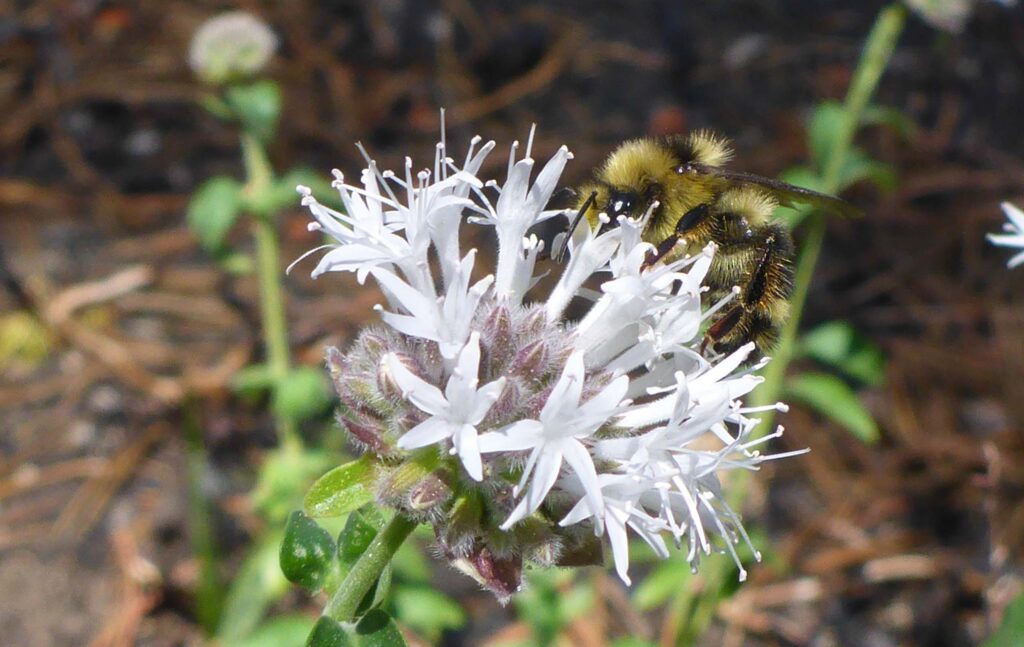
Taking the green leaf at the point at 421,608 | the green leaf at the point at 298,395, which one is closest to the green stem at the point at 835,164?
the green leaf at the point at 421,608

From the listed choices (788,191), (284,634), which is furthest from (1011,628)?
(284,634)

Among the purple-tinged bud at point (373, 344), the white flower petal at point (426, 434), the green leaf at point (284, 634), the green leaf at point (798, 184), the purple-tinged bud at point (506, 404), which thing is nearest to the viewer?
the white flower petal at point (426, 434)

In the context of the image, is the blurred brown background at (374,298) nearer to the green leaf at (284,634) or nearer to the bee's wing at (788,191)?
the green leaf at (284,634)

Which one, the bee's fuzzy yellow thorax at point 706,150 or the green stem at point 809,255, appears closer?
the bee's fuzzy yellow thorax at point 706,150

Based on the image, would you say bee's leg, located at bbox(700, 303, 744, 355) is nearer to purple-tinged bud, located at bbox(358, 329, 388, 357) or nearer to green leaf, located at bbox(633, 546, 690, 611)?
purple-tinged bud, located at bbox(358, 329, 388, 357)

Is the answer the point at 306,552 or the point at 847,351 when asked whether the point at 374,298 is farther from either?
the point at 306,552

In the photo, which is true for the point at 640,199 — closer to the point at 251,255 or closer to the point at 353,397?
the point at 353,397

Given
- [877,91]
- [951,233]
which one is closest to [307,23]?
[877,91]
